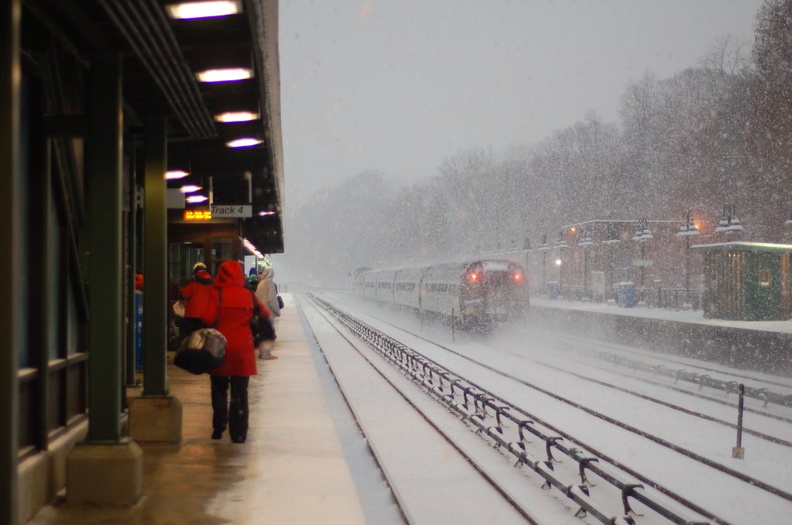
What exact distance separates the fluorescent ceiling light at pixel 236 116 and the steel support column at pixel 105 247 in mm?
1757

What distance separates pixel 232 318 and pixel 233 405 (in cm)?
98

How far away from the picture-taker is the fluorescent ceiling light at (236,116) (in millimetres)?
7369

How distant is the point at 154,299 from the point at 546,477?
3988 millimetres

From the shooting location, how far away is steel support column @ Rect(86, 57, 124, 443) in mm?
5523

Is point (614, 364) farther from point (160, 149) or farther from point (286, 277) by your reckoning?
point (286, 277)

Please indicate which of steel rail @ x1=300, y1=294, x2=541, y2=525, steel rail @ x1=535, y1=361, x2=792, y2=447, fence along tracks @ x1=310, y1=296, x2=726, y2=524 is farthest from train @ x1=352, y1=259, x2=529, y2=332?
→ fence along tracks @ x1=310, y1=296, x2=726, y2=524

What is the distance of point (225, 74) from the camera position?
19.5ft

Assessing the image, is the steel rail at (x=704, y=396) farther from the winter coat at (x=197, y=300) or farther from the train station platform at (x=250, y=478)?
the winter coat at (x=197, y=300)

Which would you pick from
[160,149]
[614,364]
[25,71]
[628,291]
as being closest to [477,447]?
[160,149]

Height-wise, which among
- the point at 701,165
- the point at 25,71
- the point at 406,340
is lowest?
the point at 406,340

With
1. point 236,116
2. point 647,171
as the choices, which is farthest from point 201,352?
point 647,171

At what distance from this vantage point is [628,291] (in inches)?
1309

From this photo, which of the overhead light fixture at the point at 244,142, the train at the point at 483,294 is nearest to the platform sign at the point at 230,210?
the overhead light fixture at the point at 244,142
